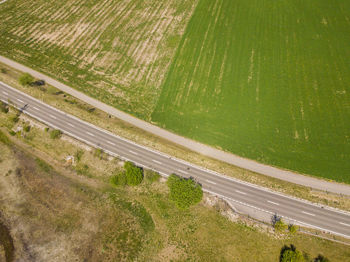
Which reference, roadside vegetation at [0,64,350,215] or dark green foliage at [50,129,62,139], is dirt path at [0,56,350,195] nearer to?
roadside vegetation at [0,64,350,215]

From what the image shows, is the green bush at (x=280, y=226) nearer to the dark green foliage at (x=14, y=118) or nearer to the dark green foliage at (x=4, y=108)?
the dark green foliage at (x=14, y=118)

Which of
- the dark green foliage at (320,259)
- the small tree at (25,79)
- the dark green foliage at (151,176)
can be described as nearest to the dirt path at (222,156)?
the small tree at (25,79)

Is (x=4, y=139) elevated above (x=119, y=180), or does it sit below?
below

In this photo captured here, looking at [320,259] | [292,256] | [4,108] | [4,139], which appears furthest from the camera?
[4,108]

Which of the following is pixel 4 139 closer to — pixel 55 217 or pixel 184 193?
pixel 55 217

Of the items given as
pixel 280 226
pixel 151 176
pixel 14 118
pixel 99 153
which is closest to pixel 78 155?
pixel 99 153

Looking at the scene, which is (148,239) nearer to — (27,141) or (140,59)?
(27,141)

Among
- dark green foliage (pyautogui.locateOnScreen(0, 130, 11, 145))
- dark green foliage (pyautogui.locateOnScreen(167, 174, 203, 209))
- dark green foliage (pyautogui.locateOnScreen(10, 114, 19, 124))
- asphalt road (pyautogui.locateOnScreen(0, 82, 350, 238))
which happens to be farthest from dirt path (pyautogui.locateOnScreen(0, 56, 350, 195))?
dark green foliage (pyautogui.locateOnScreen(0, 130, 11, 145))
